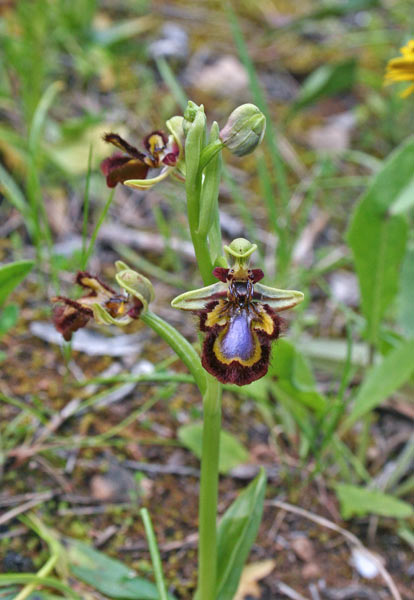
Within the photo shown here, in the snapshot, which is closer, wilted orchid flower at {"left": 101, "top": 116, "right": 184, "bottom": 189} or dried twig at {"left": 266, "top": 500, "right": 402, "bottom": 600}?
wilted orchid flower at {"left": 101, "top": 116, "right": 184, "bottom": 189}

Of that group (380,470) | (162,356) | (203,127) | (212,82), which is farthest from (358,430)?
(212,82)

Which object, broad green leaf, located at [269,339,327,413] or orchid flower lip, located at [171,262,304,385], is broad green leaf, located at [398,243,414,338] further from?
orchid flower lip, located at [171,262,304,385]

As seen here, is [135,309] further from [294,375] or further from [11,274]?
[294,375]

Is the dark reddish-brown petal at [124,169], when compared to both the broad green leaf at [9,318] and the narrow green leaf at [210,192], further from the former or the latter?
the broad green leaf at [9,318]

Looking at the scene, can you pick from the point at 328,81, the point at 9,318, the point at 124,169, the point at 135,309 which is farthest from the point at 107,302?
the point at 328,81

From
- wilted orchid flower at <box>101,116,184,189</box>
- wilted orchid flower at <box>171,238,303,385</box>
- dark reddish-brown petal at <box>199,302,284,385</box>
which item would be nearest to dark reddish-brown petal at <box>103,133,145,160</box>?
wilted orchid flower at <box>101,116,184,189</box>

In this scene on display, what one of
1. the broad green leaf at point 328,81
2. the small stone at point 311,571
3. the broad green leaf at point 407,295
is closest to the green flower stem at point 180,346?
the small stone at point 311,571

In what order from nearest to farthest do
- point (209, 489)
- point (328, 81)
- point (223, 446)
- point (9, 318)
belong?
point (209, 489) → point (9, 318) → point (223, 446) → point (328, 81)
